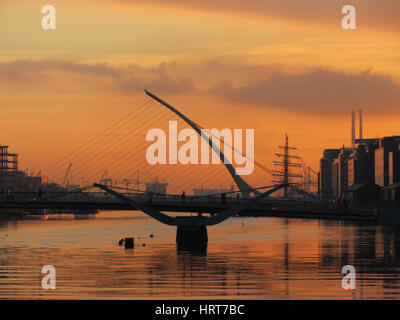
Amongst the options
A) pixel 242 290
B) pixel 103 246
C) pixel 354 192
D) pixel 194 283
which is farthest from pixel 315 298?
pixel 354 192

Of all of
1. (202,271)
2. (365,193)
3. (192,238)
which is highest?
(365,193)

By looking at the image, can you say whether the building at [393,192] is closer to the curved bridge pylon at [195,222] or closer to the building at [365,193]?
the building at [365,193]

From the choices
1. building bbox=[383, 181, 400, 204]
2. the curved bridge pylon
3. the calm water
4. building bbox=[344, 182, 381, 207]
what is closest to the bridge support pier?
the curved bridge pylon

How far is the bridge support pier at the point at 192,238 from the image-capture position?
91919 mm

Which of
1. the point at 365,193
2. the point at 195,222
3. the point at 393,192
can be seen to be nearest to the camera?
the point at 195,222

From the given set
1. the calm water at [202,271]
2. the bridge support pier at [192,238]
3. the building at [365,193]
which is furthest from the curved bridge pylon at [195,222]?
the building at [365,193]

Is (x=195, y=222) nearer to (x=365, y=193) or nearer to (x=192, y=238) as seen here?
(x=192, y=238)

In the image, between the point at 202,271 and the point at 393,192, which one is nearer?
the point at 202,271

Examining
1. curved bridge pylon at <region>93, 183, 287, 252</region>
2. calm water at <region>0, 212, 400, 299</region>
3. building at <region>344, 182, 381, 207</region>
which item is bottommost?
calm water at <region>0, 212, 400, 299</region>

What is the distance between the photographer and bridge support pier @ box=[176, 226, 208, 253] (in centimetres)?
9192

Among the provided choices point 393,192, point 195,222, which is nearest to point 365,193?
point 393,192

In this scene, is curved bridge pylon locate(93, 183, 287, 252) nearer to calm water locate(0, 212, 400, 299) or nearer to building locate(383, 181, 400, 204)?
calm water locate(0, 212, 400, 299)

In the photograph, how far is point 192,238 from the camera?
307 feet
